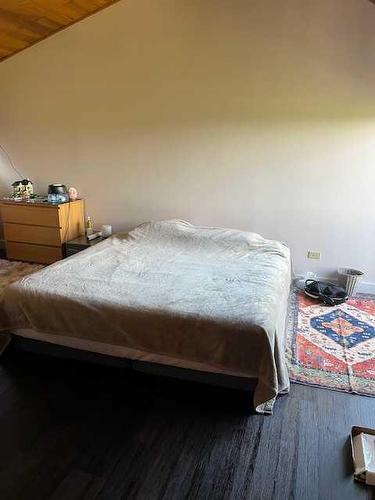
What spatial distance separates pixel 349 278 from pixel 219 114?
195cm

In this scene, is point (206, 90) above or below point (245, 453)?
above

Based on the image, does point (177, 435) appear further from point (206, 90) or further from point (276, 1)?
point (276, 1)

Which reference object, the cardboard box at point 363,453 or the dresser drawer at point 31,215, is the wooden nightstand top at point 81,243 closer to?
the dresser drawer at point 31,215

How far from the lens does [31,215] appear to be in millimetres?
3982

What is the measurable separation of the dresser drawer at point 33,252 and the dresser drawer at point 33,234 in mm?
56

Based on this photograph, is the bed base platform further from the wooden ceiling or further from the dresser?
the wooden ceiling

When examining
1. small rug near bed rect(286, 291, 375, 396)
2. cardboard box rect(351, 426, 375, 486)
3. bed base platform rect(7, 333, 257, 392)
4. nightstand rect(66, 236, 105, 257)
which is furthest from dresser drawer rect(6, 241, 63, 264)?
cardboard box rect(351, 426, 375, 486)

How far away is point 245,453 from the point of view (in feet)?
5.69

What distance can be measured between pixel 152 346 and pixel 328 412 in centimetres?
102

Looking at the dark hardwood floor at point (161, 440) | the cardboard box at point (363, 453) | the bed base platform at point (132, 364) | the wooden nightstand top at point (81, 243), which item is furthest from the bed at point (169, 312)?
the wooden nightstand top at point (81, 243)

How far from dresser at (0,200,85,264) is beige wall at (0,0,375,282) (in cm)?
29

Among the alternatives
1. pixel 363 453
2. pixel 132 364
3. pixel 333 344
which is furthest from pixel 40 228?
pixel 363 453

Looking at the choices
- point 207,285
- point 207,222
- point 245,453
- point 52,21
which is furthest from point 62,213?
point 245,453

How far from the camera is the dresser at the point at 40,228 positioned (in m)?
3.92
